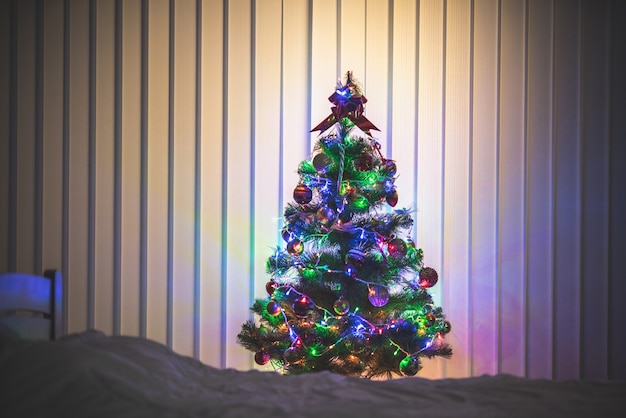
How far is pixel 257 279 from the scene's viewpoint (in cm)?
326

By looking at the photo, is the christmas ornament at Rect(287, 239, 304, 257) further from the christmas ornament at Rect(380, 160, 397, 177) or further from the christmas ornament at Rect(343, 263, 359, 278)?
the christmas ornament at Rect(380, 160, 397, 177)

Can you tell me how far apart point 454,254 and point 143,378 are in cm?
230

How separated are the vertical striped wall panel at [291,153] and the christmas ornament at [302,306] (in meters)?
0.75

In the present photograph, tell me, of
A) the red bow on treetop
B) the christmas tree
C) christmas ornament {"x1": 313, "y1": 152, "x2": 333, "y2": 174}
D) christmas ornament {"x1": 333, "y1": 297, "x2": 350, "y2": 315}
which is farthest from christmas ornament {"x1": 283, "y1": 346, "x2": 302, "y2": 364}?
the red bow on treetop

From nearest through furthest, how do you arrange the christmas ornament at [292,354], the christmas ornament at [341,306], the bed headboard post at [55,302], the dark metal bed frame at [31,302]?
the dark metal bed frame at [31,302], the bed headboard post at [55,302], the christmas ornament at [341,306], the christmas ornament at [292,354]

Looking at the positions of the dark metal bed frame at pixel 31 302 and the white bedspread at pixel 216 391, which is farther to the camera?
the dark metal bed frame at pixel 31 302

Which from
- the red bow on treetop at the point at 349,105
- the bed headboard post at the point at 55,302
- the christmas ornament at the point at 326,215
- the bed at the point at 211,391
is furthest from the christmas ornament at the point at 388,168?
the bed headboard post at the point at 55,302

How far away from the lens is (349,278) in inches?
99.4

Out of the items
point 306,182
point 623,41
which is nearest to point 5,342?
point 306,182

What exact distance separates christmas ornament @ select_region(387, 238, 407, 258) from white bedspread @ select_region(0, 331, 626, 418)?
0.93 meters

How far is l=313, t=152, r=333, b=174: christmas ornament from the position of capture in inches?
100

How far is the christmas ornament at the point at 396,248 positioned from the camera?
2504 millimetres

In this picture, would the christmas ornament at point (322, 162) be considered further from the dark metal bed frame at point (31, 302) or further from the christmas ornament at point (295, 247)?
the dark metal bed frame at point (31, 302)

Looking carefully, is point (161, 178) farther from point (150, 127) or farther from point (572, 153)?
point (572, 153)
